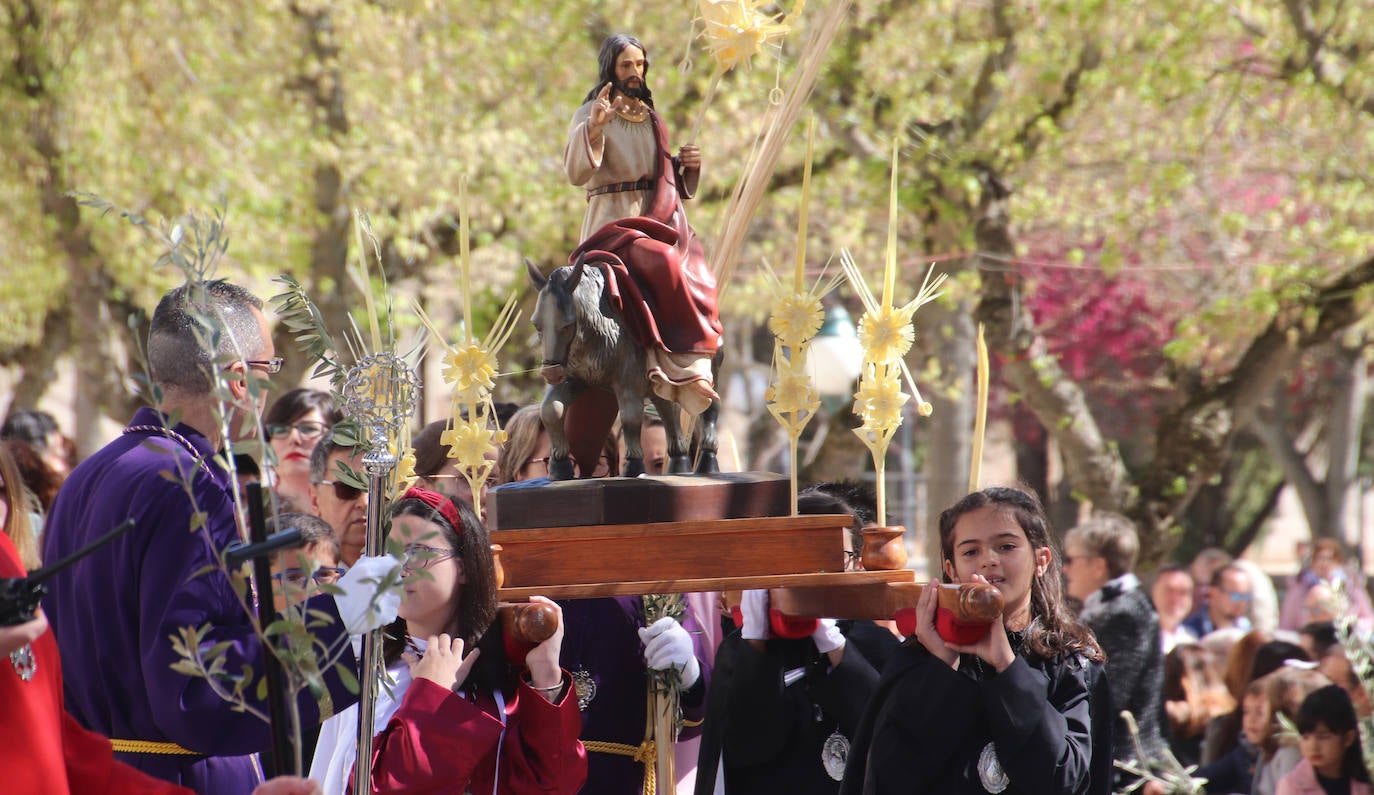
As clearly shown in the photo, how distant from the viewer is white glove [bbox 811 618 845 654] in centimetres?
397

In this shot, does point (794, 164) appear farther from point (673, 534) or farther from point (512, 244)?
point (673, 534)

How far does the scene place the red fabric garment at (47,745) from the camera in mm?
2438

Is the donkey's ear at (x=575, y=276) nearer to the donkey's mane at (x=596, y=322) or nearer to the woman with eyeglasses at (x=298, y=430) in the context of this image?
the donkey's mane at (x=596, y=322)

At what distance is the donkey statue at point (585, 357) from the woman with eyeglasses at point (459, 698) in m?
0.32

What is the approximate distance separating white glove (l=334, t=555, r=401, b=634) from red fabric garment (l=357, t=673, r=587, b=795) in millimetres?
902

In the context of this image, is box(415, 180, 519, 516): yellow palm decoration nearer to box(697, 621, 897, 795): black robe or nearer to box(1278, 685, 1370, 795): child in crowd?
box(697, 621, 897, 795): black robe

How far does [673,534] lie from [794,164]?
309 inches


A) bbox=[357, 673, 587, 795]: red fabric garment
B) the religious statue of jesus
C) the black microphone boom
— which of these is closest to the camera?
the black microphone boom

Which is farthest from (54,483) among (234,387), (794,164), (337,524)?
(794,164)

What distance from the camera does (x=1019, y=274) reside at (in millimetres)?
9914

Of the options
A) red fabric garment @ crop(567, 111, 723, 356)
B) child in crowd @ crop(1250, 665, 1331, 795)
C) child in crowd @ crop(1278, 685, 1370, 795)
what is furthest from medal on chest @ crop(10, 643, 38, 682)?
child in crowd @ crop(1250, 665, 1331, 795)

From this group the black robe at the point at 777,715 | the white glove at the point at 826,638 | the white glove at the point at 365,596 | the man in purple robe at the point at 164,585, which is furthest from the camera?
the white glove at the point at 826,638

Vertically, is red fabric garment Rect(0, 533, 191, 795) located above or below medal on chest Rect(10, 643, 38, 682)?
below

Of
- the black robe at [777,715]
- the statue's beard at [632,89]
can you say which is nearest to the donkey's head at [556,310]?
the statue's beard at [632,89]
